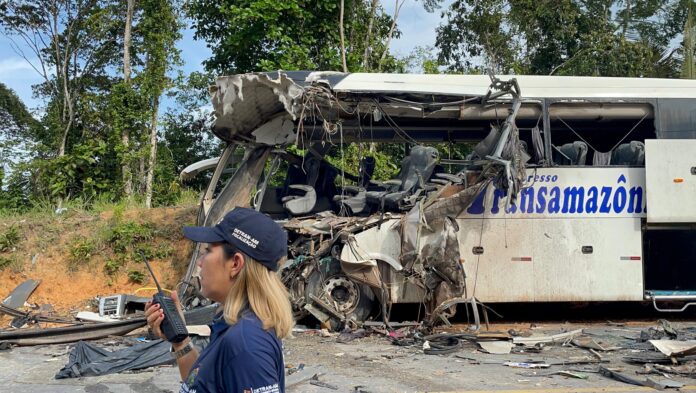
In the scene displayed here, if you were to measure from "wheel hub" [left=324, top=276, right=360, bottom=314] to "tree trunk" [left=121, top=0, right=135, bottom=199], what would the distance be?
8.61 metres

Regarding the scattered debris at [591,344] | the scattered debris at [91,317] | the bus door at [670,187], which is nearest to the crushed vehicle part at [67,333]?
the scattered debris at [91,317]

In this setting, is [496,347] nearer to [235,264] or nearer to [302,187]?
[302,187]

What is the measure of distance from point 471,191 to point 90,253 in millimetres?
6700

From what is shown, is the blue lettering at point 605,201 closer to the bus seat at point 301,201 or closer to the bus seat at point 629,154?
the bus seat at point 629,154

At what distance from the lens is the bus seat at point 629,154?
355 inches

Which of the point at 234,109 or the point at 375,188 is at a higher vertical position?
the point at 234,109

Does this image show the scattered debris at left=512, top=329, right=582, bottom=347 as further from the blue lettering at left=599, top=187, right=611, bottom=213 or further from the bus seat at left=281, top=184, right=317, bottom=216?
the bus seat at left=281, top=184, right=317, bottom=216

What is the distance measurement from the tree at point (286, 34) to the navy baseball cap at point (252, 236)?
13450 millimetres

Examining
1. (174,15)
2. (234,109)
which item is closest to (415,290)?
(234,109)

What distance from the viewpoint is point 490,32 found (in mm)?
22328

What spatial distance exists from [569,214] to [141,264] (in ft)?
22.4

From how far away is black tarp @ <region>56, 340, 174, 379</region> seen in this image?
6.15 metres

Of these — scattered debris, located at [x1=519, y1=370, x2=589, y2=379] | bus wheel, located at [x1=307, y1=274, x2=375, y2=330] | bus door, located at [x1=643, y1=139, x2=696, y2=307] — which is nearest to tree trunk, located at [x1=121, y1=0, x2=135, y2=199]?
bus wheel, located at [x1=307, y1=274, x2=375, y2=330]

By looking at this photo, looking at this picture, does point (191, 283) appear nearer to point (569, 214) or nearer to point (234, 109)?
point (234, 109)
